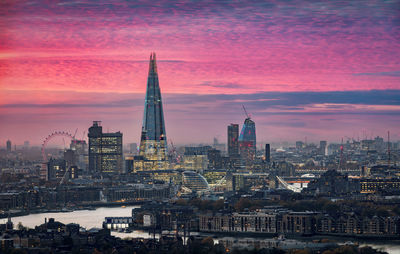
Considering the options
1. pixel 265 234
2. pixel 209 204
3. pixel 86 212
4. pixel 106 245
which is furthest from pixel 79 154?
pixel 106 245

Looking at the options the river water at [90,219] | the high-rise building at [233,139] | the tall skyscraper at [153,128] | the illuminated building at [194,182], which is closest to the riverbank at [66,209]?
the river water at [90,219]

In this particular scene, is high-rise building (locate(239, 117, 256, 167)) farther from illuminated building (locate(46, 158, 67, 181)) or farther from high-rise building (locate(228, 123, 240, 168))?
illuminated building (locate(46, 158, 67, 181))

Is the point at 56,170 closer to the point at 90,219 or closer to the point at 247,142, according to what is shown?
the point at 247,142

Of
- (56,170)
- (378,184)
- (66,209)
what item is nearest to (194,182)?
(378,184)

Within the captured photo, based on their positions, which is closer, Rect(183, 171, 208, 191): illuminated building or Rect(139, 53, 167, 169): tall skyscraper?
Rect(183, 171, 208, 191): illuminated building

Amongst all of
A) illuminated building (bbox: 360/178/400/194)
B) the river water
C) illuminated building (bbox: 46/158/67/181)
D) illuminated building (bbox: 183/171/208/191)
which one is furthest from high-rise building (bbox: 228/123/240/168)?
the river water

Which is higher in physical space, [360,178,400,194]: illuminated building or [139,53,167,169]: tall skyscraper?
[139,53,167,169]: tall skyscraper

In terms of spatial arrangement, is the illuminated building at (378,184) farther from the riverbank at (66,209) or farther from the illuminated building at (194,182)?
the riverbank at (66,209)

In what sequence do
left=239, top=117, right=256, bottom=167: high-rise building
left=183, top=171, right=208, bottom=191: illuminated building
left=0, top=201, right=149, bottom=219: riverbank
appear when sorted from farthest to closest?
left=239, top=117, right=256, bottom=167: high-rise building → left=183, top=171, right=208, bottom=191: illuminated building → left=0, top=201, right=149, bottom=219: riverbank
